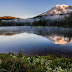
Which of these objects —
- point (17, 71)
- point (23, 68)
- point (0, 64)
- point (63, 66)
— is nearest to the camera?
point (17, 71)

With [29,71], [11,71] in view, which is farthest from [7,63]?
[29,71]

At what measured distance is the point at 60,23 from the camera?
7598 inches

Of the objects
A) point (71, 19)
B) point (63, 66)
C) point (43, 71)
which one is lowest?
point (63, 66)

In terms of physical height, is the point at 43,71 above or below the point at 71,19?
below

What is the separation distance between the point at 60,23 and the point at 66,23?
57.0 ft

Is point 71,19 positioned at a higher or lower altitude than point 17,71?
higher

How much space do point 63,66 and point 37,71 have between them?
307 cm

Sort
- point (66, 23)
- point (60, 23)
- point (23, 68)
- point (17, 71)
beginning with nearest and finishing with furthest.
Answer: point (17, 71) → point (23, 68) → point (66, 23) → point (60, 23)

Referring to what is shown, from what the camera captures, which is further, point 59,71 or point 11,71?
point 59,71

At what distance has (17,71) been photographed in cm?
595

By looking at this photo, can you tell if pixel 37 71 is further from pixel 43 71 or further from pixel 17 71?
pixel 17 71

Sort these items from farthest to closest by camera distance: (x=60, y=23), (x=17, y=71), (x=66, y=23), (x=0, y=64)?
(x=60, y=23)
(x=66, y=23)
(x=0, y=64)
(x=17, y=71)

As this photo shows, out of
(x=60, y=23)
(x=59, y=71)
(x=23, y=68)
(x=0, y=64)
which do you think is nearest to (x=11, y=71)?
(x=23, y=68)

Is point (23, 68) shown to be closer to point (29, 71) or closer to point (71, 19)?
point (29, 71)
